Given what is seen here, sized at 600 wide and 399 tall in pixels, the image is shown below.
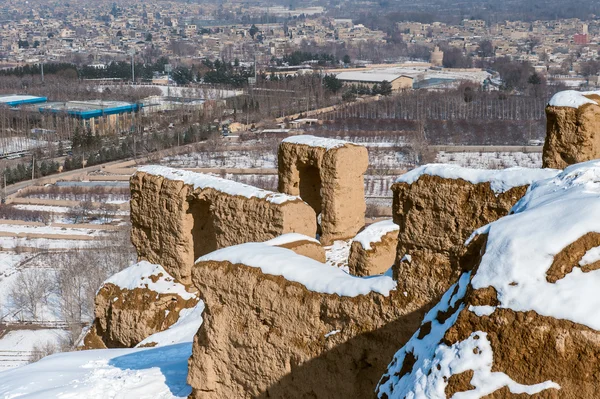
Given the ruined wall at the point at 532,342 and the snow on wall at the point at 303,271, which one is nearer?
the ruined wall at the point at 532,342

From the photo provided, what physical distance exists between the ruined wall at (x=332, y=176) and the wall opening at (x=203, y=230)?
238 cm

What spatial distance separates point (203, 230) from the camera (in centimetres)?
1467

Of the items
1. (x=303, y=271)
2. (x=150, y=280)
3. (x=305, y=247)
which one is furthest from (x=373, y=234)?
(x=303, y=271)

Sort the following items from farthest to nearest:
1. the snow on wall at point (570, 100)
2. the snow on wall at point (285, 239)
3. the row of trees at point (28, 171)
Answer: the row of trees at point (28, 171)
the snow on wall at point (570, 100)
the snow on wall at point (285, 239)

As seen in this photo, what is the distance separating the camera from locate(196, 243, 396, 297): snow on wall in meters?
7.21

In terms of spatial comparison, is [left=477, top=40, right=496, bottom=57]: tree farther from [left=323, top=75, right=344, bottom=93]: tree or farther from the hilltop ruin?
the hilltop ruin

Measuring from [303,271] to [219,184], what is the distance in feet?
19.6

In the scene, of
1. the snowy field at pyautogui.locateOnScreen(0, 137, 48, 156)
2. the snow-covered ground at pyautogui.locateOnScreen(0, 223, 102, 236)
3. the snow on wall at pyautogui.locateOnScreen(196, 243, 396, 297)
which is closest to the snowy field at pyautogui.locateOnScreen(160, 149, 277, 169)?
the snow-covered ground at pyautogui.locateOnScreen(0, 223, 102, 236)

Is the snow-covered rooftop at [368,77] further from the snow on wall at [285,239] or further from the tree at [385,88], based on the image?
the snow on wall at [285,239]

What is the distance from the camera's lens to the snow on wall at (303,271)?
721 centimetres

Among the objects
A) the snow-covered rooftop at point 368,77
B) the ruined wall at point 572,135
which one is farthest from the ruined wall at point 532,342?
the snow-covered rooftop at point 368,77

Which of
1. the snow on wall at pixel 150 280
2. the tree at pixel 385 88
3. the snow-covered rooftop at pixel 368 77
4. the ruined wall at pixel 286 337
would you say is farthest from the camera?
the snow-covered rooftop at pixel 368 77

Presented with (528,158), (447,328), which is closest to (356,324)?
(447,328)

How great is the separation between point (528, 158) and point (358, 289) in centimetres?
3665
